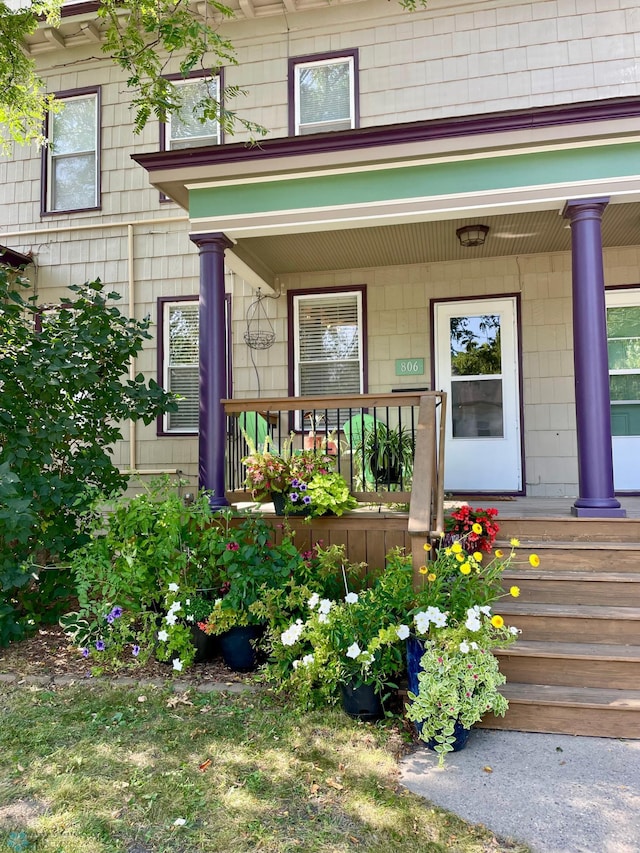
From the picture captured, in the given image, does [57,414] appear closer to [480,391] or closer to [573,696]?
[573,696]

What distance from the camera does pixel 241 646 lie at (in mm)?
3791

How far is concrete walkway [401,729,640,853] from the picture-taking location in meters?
2.29

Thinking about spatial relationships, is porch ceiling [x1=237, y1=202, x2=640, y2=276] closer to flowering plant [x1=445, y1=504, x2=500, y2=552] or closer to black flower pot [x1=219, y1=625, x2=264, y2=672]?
flowering plant [x1=445, y1=504, x2=500, y2=552]

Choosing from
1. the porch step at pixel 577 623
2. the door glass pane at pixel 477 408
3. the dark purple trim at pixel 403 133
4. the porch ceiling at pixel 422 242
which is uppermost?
the dark purple trim at pixel 403 133

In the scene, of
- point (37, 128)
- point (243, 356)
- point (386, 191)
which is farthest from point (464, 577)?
point (37, 128)

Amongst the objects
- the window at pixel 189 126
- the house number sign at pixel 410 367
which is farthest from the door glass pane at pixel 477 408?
the window at pixel 189 126

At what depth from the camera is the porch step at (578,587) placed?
3758 mm

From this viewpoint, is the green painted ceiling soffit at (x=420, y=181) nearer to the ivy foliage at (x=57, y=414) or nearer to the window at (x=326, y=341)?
the ivy foliage at (x=57, y=414)

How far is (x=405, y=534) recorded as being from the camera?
419 cm

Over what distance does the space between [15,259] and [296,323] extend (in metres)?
3.39

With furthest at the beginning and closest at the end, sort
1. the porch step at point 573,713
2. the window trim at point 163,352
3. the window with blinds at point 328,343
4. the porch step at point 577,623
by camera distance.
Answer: the window trim at point 163,352 < the window with blinds at point 328,343 < the porch step at point 577,623 < the porch step at point 573,713

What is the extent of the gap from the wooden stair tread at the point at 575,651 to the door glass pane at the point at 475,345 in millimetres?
3395

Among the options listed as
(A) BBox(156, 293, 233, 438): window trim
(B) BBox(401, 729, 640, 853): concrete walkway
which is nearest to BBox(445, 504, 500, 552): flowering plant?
(B) BBox(401, 729, 640, 853): concrete walkway

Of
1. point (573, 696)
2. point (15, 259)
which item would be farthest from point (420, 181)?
point (15, 259)
